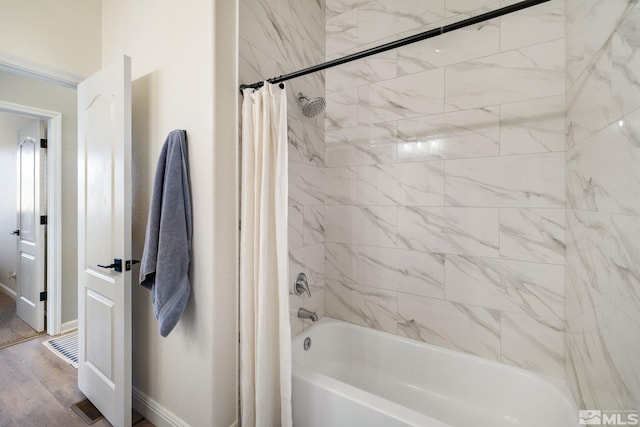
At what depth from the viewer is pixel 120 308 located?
1.45 m

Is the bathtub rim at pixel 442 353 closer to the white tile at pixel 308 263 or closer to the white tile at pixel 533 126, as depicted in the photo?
the white tile at pixel 308 263

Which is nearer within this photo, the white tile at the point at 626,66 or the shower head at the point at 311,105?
the white tile at the point at 626,66

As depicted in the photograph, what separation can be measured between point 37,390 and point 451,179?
3.12 m

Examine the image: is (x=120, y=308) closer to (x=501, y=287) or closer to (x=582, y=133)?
(x=501, y=287)

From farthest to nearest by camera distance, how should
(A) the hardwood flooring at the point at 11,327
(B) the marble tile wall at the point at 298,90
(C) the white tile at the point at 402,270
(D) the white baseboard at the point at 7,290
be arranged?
(D) the white baseboard at the point at 7,290 → (A) the hardwood flooring at the point at 11,327 → (C) the white tile at the point at 402,270 → (B) the marble tile wall at the point at 298,90

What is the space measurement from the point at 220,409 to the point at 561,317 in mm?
1812

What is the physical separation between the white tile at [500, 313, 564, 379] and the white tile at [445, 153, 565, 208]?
652 mm

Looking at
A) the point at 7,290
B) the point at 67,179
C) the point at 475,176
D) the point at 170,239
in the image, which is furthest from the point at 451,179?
the point at 7,290

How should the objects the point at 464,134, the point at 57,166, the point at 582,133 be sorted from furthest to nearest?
the point at 57,166
the point at 464,134
the point at 582,133

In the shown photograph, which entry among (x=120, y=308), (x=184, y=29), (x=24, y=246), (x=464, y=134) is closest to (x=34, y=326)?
(x=24, y=246)

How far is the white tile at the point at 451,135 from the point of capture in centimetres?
153

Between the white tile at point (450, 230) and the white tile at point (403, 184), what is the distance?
0.07 m

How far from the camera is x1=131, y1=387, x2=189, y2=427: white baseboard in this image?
4.84 ft

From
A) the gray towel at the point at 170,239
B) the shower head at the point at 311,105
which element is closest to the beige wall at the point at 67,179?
the gray towel at the point at 170,239
